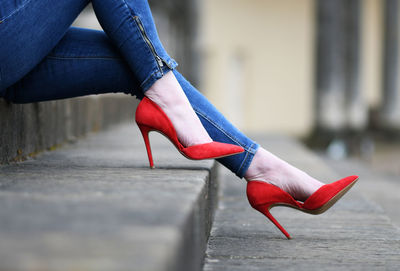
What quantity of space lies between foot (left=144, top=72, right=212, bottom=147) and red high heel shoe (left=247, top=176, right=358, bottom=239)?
7.1 inches

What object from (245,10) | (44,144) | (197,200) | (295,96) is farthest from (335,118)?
(197,200)

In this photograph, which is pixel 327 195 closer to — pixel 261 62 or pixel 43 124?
pixel 43 124

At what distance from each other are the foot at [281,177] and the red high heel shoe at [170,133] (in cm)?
7

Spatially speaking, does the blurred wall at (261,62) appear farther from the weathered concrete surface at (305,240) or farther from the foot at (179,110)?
the foot at (179,110)

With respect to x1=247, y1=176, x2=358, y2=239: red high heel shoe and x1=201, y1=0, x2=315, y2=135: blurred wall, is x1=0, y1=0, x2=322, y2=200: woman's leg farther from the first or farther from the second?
x1=201, y1=0, x2=315, y2=135: blurred wall

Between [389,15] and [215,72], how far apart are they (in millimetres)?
3857

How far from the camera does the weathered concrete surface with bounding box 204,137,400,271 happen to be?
4.71ft

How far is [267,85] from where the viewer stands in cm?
1461

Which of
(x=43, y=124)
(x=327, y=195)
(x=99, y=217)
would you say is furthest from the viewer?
(x=43, y=124)

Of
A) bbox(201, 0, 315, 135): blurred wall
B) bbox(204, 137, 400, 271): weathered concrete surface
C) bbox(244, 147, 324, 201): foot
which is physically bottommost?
bbox(201, 0, 315, 135): blurred wall

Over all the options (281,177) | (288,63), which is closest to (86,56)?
(281,177)

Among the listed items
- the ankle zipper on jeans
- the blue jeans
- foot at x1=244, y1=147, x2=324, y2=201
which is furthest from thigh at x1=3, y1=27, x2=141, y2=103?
foot at x1=244, y1=147, x2=324, y2=201

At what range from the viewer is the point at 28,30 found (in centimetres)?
150

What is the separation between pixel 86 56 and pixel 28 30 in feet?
0.65
